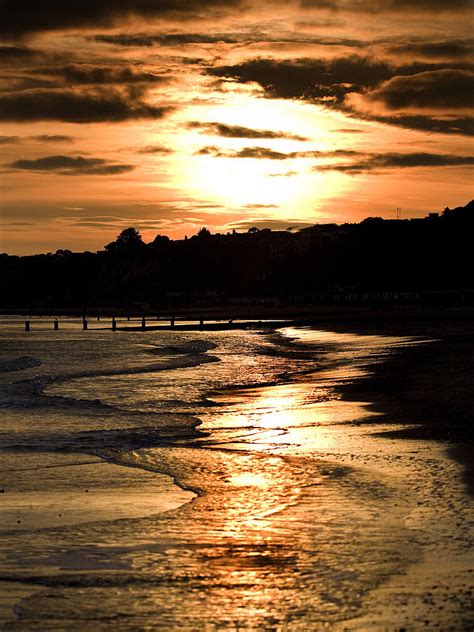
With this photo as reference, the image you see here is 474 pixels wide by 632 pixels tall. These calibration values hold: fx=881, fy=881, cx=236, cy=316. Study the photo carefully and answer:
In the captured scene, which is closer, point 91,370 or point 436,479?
point 436,479

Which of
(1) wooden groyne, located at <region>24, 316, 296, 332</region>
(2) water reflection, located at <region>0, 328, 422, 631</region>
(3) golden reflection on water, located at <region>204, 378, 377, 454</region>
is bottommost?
(1) wooden groyne, located at <region>24, 316, 296, 332</region>

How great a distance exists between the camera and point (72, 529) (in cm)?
887

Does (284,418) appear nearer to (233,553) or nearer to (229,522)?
(229,522)

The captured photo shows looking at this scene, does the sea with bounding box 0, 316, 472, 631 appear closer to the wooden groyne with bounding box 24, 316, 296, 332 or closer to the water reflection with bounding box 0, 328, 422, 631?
the water reflection with bounding box 0, 328, 422, 631

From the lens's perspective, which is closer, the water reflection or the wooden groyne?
the water reflection

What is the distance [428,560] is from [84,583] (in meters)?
2.90

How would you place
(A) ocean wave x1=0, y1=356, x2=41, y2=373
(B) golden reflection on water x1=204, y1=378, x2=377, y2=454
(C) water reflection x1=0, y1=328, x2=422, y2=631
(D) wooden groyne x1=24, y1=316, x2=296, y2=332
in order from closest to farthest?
(C) water reflection x1=0, y1=328, x2=422, y2=631
(B) golden reflection on water x1=204, y1=378, x2=377, y2=454
(A) ocean wave x1=0, y1=356, x2=41, y2=373
(D) wooden groyne x1=24, y1=316, x2=296, y2=332

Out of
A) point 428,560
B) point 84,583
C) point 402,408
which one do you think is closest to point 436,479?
point 428,560

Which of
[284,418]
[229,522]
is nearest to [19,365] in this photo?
[284,418]

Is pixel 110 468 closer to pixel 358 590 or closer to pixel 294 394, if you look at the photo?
pixel 358 590

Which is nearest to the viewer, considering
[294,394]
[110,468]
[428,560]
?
[428,560]

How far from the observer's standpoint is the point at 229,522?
9.07 m

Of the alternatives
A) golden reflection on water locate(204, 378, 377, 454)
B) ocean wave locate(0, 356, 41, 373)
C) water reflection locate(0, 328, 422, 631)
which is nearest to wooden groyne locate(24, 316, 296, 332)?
ocean wave locate(0, 356, 41, 373)

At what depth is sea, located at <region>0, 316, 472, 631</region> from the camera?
6566 millimetres
